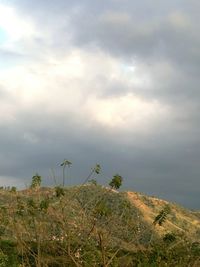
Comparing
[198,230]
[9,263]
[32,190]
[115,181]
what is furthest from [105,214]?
[198,230]

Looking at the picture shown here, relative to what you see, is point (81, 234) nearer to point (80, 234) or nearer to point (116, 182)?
point (80, 234)

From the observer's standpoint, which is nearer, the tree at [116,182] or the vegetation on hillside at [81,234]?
the vegetation on hillside at [81,234]

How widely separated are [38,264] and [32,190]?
9.60ft

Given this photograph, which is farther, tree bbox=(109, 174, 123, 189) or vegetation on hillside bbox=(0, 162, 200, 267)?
tree bbox=(109, 174, 123, 189)

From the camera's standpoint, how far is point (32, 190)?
12055 millimetres

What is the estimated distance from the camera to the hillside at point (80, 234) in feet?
33.3

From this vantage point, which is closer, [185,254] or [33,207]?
[33,207]

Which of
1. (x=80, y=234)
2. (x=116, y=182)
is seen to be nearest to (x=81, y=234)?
(x=80, y=234)

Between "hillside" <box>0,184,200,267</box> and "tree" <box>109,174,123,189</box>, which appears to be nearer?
"hillside" <box>0,184,200,267</box>

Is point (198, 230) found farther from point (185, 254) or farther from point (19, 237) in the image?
point (19, 237)

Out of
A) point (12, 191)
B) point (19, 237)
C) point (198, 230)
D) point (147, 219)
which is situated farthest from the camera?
point (198, 230)

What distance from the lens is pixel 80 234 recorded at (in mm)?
12117

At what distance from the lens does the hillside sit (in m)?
10.2

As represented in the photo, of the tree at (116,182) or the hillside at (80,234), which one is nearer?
the hillside at (80,234)
